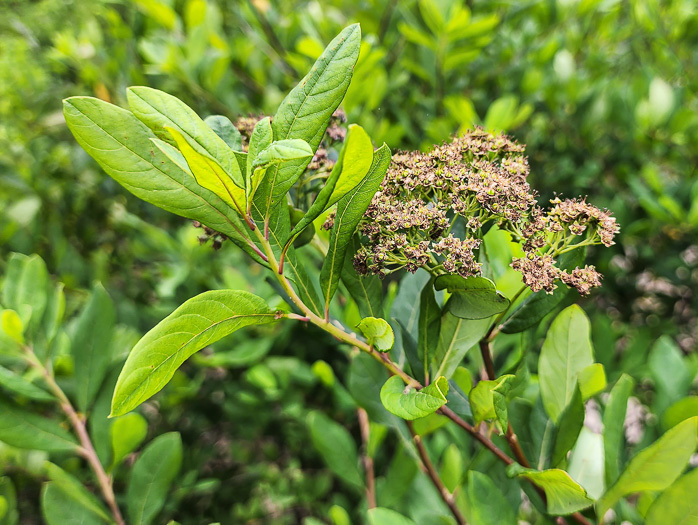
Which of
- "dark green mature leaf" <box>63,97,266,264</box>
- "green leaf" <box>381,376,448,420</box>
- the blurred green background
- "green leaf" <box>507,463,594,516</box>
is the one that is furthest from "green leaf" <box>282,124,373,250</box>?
the blurred green background

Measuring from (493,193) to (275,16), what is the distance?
1.64 m

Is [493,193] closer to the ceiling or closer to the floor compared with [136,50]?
closer to the floor

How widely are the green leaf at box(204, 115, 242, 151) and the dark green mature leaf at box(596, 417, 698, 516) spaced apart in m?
0.65

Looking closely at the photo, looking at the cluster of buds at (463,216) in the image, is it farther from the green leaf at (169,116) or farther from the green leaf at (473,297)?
the green leaf at (169,116)

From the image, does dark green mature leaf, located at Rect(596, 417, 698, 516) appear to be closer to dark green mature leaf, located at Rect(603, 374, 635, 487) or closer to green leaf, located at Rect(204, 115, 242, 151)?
dark green mature leaf, located at Rect(603, 374, 635, 487)

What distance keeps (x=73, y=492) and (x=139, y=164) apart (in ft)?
2.22

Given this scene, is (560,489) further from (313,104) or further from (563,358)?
(313,104)

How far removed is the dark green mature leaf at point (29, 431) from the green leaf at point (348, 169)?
2.39 ft

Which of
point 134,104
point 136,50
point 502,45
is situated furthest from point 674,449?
point 136,50

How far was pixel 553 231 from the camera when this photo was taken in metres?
0.60

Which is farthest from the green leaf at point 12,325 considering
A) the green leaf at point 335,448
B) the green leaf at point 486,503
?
the green leaf at point 486,503

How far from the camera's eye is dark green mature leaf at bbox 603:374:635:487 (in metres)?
0.73

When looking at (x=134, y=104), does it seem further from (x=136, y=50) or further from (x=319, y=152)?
(x=136, y=50)

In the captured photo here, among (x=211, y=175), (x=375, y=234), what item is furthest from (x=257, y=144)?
(x=375, y=234)
